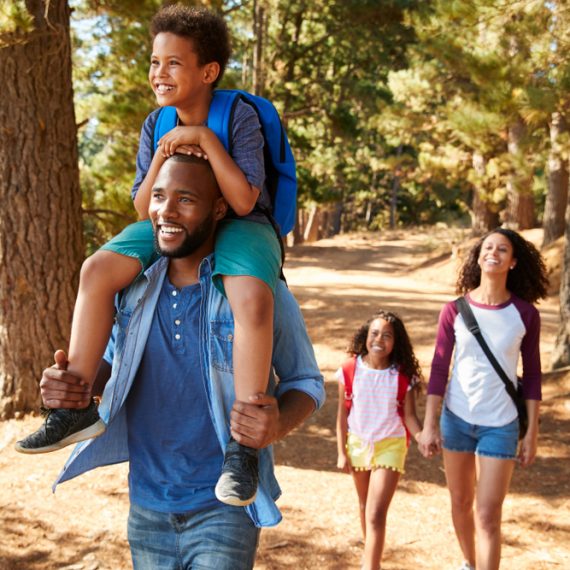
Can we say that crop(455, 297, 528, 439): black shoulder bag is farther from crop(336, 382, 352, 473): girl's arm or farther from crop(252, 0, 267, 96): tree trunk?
crop(252, 0, 267, 96): tree trunk

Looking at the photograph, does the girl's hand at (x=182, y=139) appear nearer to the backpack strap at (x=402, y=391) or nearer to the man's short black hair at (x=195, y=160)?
the man's short black hair at (x=195, y=160)

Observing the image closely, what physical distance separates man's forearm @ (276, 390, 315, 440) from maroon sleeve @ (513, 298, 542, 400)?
2.11 m

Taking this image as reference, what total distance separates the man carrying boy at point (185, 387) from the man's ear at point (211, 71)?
412 millimetres

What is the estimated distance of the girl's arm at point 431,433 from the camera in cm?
409

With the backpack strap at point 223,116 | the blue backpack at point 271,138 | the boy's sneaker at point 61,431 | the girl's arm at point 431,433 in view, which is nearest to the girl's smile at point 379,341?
the girl's arm at point 431,433

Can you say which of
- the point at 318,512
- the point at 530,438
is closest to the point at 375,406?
the point at 530,438

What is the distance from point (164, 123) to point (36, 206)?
4085mm

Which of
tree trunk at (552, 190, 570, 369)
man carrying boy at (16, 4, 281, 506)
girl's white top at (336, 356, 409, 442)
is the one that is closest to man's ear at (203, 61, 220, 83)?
man carrying boy at (16, 4, 281, 506)

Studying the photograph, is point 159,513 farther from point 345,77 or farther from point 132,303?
point 345,77

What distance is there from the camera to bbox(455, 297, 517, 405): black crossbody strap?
395 cm

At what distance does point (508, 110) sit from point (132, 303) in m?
8.78

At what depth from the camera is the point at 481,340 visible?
4.00 m

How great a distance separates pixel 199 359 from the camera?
225 cm

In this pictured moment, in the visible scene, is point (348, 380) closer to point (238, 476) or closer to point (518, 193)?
point (238, 476)
